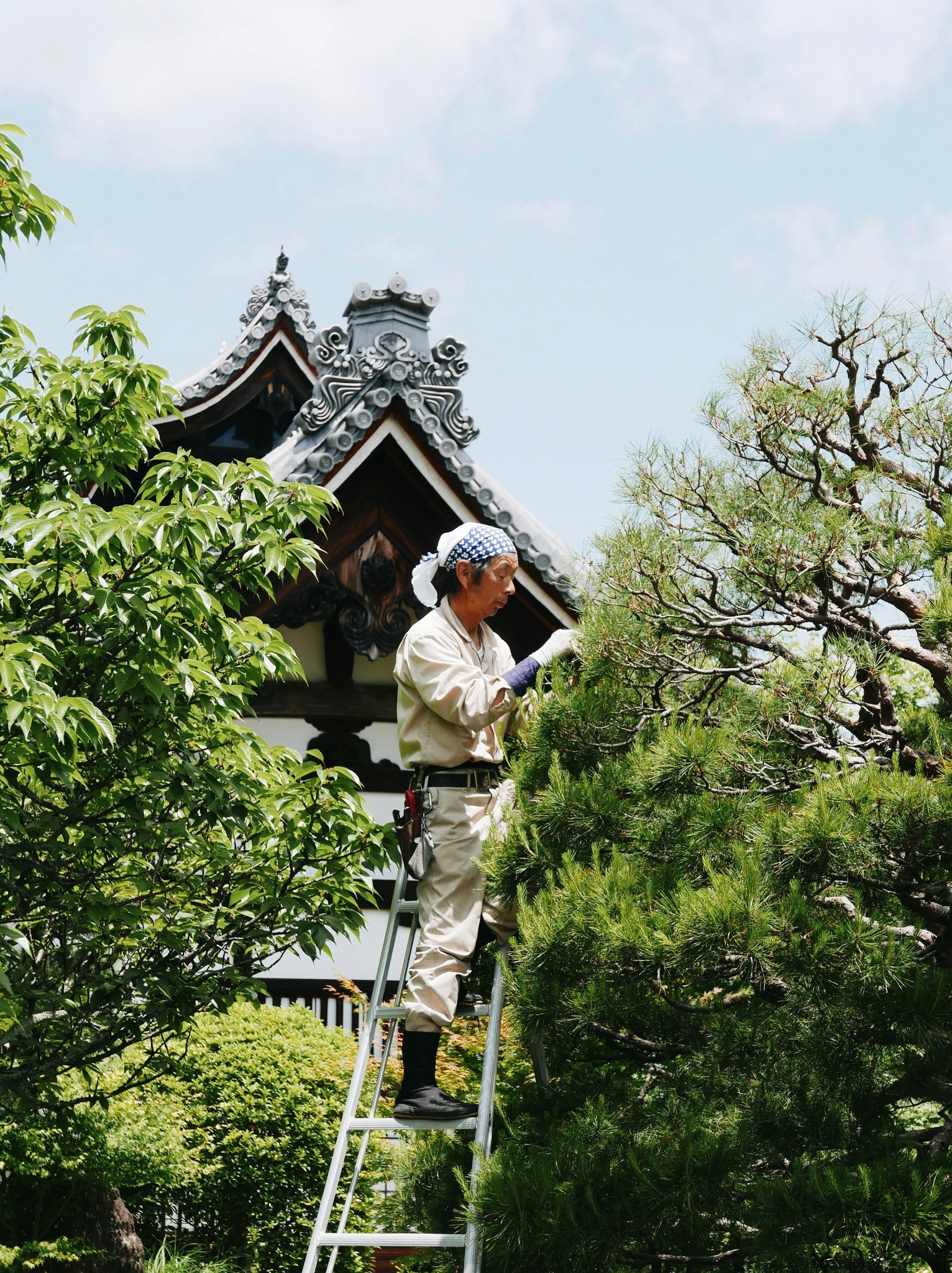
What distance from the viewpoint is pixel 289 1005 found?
830 centimetres

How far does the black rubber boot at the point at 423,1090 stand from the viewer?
449 cm

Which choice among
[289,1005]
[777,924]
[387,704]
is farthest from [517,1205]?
[387,704]

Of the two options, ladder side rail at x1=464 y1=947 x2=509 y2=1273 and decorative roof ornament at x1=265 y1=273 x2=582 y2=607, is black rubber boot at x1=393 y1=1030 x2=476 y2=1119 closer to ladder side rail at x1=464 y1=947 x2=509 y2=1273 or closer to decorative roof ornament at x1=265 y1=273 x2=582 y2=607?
ladder side rail at x1=464 y1=947 x2=509 y2=1273

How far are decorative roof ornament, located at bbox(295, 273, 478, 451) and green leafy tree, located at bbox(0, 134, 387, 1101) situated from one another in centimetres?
334

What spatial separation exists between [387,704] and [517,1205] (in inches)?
228

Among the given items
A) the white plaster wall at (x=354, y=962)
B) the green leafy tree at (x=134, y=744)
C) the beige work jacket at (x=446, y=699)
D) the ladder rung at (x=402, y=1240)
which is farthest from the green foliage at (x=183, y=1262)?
the beige work jacket at (x=446, y=699)

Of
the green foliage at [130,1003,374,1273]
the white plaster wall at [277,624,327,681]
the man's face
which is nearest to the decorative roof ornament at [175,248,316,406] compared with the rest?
the white plaster wall at [277,624,327,681]

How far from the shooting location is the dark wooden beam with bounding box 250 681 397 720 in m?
9.22

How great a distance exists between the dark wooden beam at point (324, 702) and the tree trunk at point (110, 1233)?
11.3 ft

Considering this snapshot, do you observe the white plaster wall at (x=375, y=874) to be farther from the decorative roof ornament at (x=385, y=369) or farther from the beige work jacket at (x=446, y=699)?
the beige work jacket at (x=446, y=699)

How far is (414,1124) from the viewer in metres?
4.51

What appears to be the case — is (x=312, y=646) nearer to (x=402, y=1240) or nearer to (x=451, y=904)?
(x=451, y=904)

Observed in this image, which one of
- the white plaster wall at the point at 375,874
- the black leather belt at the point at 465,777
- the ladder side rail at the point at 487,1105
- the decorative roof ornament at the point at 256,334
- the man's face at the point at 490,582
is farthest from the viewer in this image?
the decorative roof ornament at the point at 256,334

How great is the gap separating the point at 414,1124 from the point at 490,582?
2.07 m
